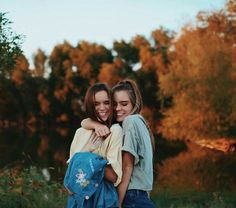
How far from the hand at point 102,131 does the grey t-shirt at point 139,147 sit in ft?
0.39

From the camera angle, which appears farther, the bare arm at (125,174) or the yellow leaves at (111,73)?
the yellow leaves at (111,73)

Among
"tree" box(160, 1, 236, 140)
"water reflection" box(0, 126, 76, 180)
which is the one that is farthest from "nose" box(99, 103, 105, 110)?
"tree" box(160, 1, 236, 140)

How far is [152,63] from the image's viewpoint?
43.8m

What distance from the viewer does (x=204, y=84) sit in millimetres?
29062

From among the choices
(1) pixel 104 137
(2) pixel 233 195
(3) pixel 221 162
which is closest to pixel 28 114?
(3) pixel 221 162

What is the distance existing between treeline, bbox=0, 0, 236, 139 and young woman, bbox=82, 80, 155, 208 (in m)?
19.4

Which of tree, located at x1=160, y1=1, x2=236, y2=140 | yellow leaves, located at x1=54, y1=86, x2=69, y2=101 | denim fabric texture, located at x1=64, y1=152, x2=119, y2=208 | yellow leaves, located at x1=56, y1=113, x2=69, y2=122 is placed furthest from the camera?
yellow leaves, located at x1=56, y1=113, x2=69, y2=122

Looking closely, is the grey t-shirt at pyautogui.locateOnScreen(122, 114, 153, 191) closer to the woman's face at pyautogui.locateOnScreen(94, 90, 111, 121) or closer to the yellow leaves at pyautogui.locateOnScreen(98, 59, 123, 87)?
the woman's face at pyautogui.locateOnScreen(94, 90, 111, 121)

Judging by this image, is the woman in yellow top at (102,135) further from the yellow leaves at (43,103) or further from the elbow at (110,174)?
the yellow leaves at (43,103)

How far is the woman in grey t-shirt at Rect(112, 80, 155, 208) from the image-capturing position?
296 centimetres

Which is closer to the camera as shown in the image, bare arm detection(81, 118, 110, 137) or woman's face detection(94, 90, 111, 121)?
bare arm detection(81, 118, 110, 137)

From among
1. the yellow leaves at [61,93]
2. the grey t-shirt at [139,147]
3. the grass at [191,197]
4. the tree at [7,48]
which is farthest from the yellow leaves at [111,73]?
the grey t-shirt at [139,147]

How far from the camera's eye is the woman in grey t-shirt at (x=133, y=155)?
296 centimetres

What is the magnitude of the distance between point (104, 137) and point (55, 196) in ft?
13.3
